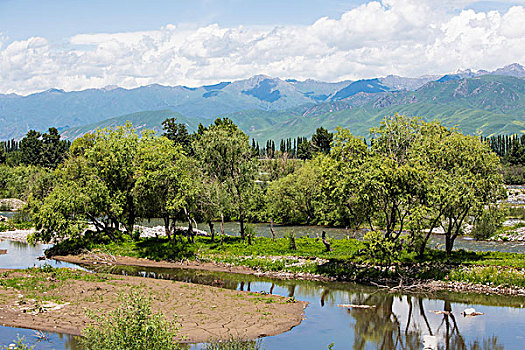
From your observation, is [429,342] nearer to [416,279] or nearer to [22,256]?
[416,279]

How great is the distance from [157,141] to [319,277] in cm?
2219

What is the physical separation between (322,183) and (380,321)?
60.9 ft

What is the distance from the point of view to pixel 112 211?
45344 millimetres

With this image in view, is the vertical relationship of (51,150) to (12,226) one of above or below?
above

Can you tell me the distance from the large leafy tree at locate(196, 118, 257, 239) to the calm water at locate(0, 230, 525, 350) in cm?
1129

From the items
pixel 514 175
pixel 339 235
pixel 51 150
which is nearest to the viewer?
pixel 339 235

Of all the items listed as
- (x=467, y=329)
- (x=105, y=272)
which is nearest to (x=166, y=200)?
(x=105, y=272)

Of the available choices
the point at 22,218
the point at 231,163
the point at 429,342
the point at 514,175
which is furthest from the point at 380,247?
the point at 514,175

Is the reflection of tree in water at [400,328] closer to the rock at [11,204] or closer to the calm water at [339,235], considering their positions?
the calm water at [339,235]

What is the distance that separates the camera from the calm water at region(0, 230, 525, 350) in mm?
23922

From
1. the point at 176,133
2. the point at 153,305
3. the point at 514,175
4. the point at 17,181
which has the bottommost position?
the point at 153,305

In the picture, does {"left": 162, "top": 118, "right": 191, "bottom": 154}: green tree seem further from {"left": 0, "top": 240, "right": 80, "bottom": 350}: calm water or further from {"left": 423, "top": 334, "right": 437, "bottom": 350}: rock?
{"left": 423, "top": 334, "right": 437, "bottom": 350}: rock

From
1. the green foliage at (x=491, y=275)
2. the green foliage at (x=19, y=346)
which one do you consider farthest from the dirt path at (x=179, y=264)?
the green foliage at (x=19, y=346)

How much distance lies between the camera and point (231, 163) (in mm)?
47062
